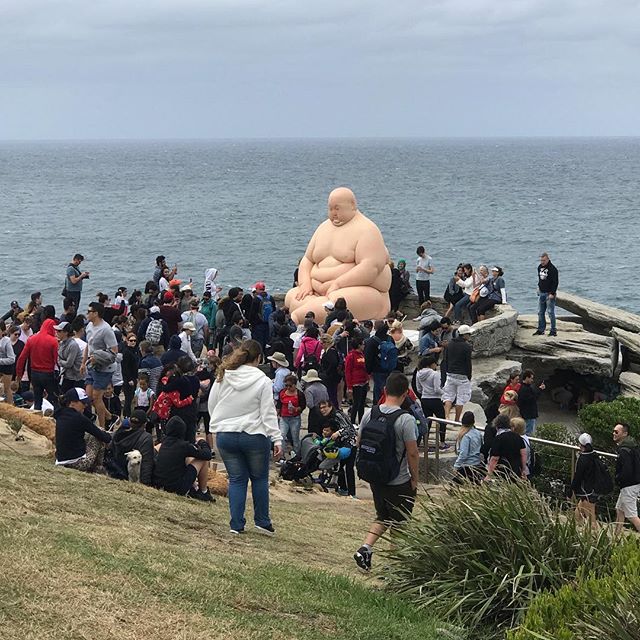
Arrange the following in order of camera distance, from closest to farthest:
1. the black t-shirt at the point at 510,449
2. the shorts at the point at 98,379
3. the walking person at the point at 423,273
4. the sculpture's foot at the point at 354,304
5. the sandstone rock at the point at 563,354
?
→ the black t-shirt at the point at 510,449, the shorts at the point at 98,379, the sandstone rock at the point at 563,354, the sculpture's foot at the point at 354,304, the walking person at the point at 423,273

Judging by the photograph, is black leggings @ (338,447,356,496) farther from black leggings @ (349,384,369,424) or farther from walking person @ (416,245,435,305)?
walking person @ (416,245,435,305)

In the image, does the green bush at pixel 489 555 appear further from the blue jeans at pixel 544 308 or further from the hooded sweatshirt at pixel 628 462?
the blue jeans at pixel 544 308

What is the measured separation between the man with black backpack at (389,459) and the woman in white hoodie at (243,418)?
0.86 m

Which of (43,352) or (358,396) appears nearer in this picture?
(43,352)

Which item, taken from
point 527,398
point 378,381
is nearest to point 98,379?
point 378,381

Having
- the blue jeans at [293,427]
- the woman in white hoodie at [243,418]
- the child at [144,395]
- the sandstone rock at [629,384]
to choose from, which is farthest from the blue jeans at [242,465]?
the sandstone rock at [629,384]

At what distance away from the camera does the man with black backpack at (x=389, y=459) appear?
29.6 ft

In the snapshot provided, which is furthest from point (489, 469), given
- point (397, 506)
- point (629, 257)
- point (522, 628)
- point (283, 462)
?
point (629, 257)

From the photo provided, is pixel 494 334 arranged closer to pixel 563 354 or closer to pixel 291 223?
pixel 563 354

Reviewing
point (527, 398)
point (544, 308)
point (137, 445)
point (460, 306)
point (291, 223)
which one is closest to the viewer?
point (137, 445)

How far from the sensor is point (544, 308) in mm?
21828

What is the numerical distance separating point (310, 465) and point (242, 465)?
4158mm

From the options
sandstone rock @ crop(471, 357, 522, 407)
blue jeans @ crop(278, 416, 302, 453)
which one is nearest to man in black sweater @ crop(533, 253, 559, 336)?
sandstone rock @ crop(471, 357, 522, 407)

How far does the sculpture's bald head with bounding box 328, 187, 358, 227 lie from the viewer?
74.1ft
